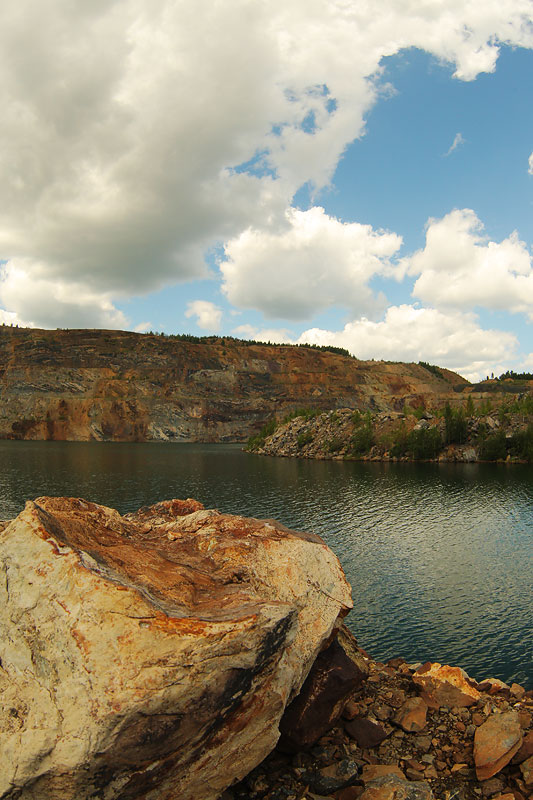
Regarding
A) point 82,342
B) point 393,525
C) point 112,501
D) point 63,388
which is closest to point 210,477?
point 112,501

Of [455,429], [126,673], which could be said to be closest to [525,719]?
[126,673]

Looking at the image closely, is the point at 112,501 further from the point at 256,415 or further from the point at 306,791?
the point at 256,415

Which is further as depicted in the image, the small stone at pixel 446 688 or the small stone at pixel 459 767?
the small stone at pixel 446 688

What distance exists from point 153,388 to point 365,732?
16980 cm

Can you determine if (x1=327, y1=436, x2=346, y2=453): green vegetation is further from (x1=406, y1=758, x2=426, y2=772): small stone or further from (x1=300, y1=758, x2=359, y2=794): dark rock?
(x1=300, y1=758, x2=359, y2=794): dark rock

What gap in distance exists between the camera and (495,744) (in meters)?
9.20

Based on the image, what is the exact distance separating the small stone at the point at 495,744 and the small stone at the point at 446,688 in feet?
4.00

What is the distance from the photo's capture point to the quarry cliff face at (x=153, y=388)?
158500mm

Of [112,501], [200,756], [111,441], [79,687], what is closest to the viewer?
[79,687]

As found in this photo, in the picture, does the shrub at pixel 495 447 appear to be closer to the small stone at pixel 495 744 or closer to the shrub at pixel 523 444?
the shrub at pixel 523 444

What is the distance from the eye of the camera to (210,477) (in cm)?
6619

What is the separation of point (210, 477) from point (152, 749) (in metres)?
60.5

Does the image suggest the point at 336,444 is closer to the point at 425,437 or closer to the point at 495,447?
the point at 425,437

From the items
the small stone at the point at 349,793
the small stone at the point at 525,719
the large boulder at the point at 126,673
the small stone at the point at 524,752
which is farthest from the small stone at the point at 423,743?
the large boulder at the point at 126,673
